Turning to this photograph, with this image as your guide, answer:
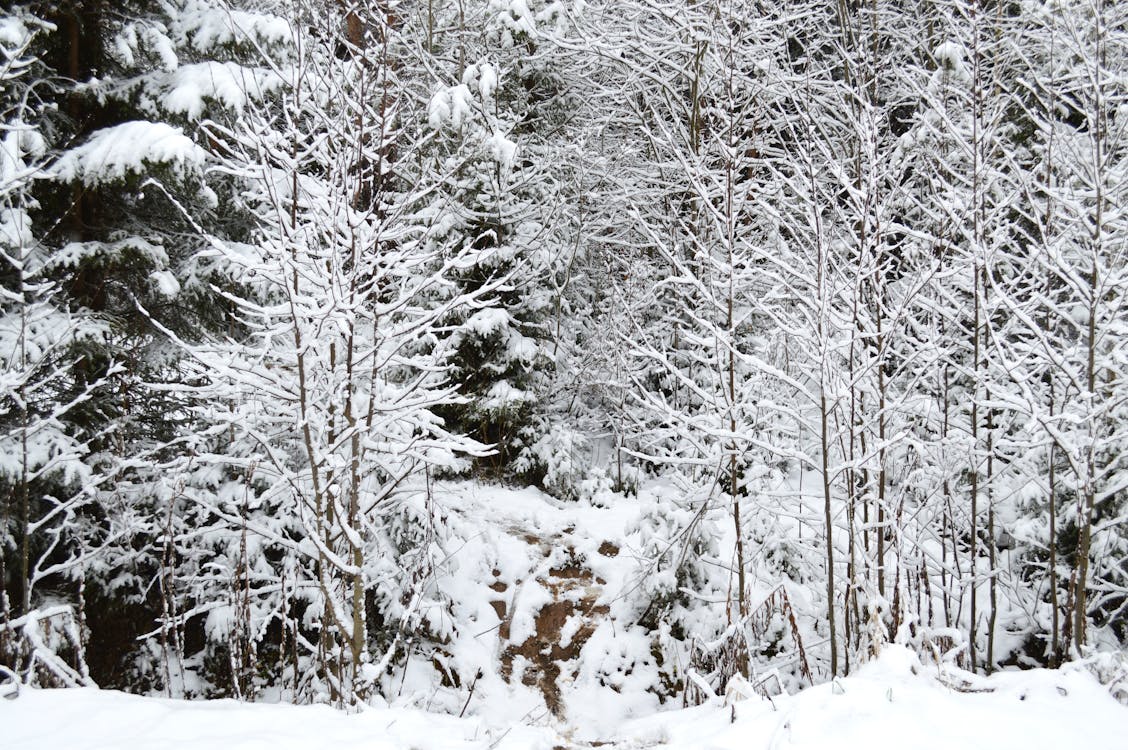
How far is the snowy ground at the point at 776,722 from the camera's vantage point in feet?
8.14

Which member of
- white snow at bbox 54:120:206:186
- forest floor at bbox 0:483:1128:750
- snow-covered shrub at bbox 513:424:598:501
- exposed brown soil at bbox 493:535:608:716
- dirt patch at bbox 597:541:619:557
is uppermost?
white snow at bbox 54:120:206:186

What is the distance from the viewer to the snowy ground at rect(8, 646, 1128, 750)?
2482mm

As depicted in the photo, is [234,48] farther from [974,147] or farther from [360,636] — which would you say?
[974,147]

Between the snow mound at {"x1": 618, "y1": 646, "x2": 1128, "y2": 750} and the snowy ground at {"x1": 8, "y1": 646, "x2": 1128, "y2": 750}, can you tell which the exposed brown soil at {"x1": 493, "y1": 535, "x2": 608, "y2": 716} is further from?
the snow mound at {"x1": 618, "y1": 646, "x2": 1128, "y2": 750}

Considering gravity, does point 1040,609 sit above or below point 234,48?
below

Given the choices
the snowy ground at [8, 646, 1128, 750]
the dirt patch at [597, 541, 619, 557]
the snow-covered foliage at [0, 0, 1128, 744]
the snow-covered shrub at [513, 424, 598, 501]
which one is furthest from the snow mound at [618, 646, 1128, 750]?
the snow-covered shrub at [513, 424, 598, 501]

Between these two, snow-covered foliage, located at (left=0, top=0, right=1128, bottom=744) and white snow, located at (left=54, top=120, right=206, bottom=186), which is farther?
white snow, located at (left=54, top=120, right=206, bottom=186)

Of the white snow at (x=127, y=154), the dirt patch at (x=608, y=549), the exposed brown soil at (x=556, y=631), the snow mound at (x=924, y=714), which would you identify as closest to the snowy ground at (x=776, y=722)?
the snow mound at (x=924, y=714)

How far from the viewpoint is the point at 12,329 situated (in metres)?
4.61

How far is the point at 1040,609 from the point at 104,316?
7994mm

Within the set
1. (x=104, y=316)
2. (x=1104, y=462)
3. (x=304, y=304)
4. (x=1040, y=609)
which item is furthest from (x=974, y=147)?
(x=104, y=316)

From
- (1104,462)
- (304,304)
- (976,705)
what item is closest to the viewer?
(976,705)

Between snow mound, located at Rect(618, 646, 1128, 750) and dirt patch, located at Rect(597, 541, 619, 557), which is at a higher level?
snow mound, located at Rect(618, 646, 1128, 750)

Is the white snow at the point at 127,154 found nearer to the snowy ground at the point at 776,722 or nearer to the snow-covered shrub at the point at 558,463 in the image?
the snowy ground at the point at 776,722
